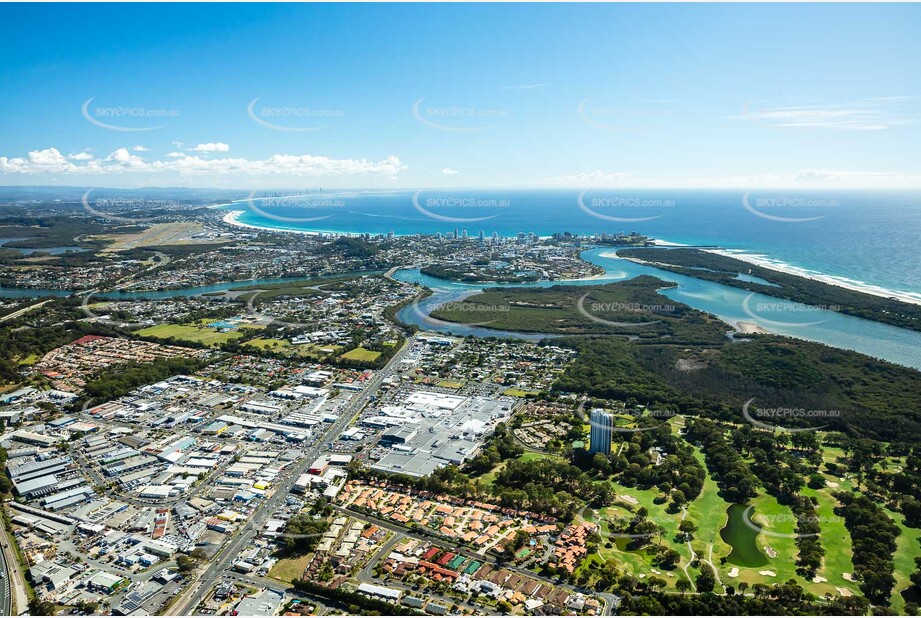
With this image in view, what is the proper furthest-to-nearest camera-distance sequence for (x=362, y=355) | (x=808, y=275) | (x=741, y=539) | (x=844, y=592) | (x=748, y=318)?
(x=808, y=275) → (x=748, y=318) → (x=362, y=355) → (x=741, y=539) → (x=844, y=592)

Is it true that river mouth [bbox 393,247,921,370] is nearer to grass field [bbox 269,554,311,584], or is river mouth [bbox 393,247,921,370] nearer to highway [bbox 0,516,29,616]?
grass field [bbox 269,554,311,584]

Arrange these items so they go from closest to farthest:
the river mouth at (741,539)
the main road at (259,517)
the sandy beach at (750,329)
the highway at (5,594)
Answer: the highway at (5,594) < the main road at (259,517) < the river mouth at (741,539) < the sandy beach at (750,329)

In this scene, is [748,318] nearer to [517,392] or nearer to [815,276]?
[815,276]

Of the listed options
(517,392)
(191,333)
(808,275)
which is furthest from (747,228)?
(191,333)

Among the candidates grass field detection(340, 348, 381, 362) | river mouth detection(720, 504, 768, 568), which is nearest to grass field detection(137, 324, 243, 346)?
grass field detection(340, 348, 381, 362)

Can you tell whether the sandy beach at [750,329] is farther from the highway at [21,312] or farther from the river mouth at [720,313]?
the highway at [21,312]

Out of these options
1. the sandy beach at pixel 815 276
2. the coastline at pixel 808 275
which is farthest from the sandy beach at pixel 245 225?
Answer: the sandy beach at pixel 815 276
